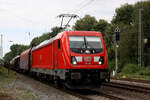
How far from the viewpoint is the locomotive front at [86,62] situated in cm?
1231

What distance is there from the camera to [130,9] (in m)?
55.9

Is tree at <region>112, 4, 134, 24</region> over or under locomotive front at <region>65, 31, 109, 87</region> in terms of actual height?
over

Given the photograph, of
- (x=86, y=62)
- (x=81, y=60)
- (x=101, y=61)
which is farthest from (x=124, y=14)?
(x=81, y=60)

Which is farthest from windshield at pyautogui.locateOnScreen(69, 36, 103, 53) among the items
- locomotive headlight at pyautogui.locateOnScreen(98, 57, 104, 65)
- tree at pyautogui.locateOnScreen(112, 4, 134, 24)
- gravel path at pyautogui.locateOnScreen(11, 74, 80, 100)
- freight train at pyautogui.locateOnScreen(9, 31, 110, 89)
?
tree at pyautogui.locateOnScreen(112, 4, 134, 24)

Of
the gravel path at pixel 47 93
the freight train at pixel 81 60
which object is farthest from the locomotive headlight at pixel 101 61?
the gravel path at pixel 47 93

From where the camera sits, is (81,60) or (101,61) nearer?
(81,60)

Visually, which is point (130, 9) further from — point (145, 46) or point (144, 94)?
point (144, 94)

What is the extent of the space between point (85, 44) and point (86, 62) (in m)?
1.08

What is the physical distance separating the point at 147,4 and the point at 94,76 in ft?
117

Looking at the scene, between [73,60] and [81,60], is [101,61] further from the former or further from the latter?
[73,60]

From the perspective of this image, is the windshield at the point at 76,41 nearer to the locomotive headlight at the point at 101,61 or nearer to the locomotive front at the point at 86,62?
the locomotive front at the point at 86,62

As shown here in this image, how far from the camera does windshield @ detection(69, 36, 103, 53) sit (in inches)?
502

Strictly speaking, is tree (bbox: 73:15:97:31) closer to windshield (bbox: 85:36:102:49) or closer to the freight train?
windshield (bbox: 85:36:102:49)

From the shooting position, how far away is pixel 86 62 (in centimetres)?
1250
